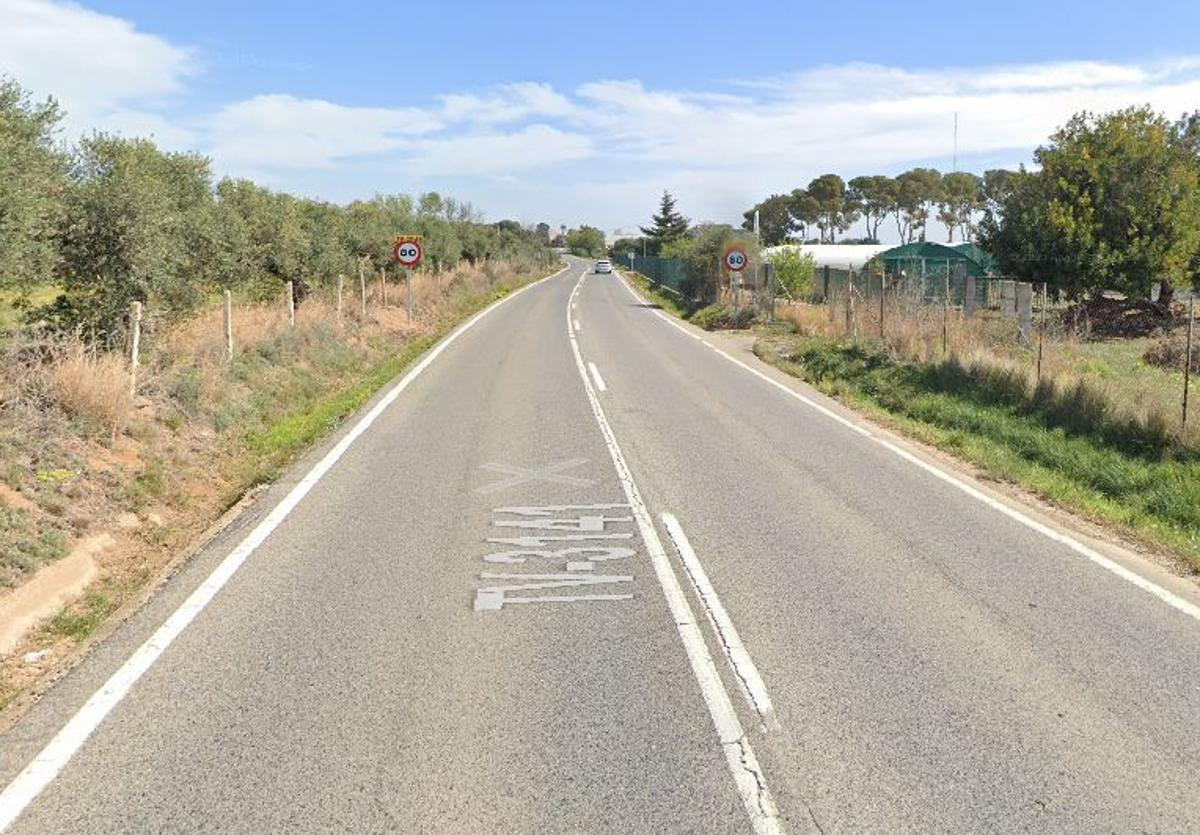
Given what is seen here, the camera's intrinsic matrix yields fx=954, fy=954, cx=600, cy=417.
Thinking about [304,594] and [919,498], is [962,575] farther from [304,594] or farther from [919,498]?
[304,594]

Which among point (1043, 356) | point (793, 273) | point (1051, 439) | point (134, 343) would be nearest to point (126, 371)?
point (134, 343)

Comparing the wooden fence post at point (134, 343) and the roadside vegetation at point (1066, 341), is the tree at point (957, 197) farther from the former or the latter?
the wooden fence post at point (134, 343)

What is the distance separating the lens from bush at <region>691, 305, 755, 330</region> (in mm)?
31812

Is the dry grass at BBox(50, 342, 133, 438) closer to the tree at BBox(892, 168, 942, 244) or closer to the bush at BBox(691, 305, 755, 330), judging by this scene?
the bush at BBox(691, 305, 755, 330)

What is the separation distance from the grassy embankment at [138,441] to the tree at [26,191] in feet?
2.76

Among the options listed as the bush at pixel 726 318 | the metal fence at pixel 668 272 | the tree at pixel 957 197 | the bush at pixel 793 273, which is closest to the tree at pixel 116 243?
the bush at pixel 726 318

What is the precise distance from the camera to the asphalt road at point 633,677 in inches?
148

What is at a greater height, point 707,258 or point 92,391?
point 707,258

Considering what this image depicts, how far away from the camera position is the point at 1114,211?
2969 centimetres

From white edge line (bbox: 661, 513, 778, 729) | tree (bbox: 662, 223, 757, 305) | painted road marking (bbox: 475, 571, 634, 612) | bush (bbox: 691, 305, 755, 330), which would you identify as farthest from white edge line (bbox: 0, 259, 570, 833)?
tree (bbox: 662, 223, 757, 305)

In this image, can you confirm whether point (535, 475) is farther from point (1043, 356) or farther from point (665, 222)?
point (665, 222)

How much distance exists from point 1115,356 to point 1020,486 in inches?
575

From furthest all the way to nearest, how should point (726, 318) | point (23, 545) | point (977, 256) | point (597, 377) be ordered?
point (977, 256), point (726, 318), point (597, 377), point (23, 545)

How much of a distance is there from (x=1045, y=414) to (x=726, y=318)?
2111 centimetres
